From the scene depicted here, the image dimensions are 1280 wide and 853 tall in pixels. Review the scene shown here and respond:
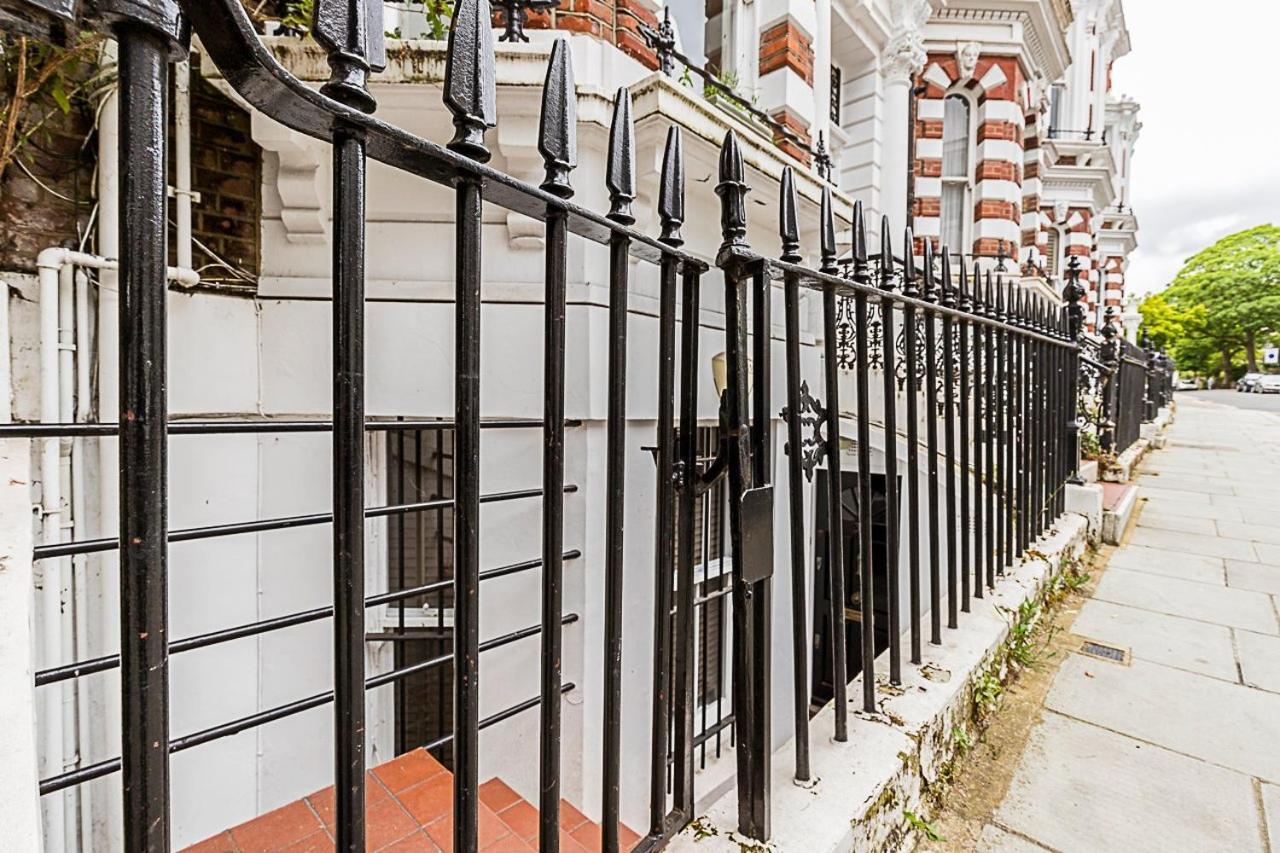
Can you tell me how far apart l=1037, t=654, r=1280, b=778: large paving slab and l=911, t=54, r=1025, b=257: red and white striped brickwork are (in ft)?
26.9

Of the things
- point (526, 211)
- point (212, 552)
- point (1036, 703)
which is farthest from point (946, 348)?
point (212, 552)

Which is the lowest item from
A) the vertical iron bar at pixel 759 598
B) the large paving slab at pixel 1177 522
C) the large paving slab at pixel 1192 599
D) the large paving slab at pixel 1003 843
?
the large paving slab at pixel 1003 843

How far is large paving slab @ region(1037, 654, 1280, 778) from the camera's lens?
1.61 m

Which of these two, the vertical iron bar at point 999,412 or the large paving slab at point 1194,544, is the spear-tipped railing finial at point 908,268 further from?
the large paving slab at point 1194,544

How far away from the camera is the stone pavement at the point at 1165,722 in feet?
4.44

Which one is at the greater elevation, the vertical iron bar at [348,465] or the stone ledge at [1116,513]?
the vertical iron bar at [348,465]

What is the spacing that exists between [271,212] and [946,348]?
2.82 m

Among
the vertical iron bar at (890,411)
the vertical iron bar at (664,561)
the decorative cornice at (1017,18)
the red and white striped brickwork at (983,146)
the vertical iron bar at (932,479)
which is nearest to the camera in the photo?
the vertical iron bar at (664,561)

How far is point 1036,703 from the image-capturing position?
1859mm

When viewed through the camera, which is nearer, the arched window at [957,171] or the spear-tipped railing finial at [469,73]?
the spear-tipped railing finial at [469,73]

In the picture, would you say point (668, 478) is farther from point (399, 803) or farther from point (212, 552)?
point (212, 552)

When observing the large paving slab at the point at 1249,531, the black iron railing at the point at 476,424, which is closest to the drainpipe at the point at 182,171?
the black iron railing at the point at 476,424

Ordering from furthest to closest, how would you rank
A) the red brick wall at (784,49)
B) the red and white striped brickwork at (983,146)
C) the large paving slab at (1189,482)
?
1. the red and white striped brickwork at (983,146)
2. the large paving slab at (1189,482)
3. the red brick wall at (784,49)

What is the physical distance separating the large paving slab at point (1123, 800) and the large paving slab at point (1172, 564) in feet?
6.26
